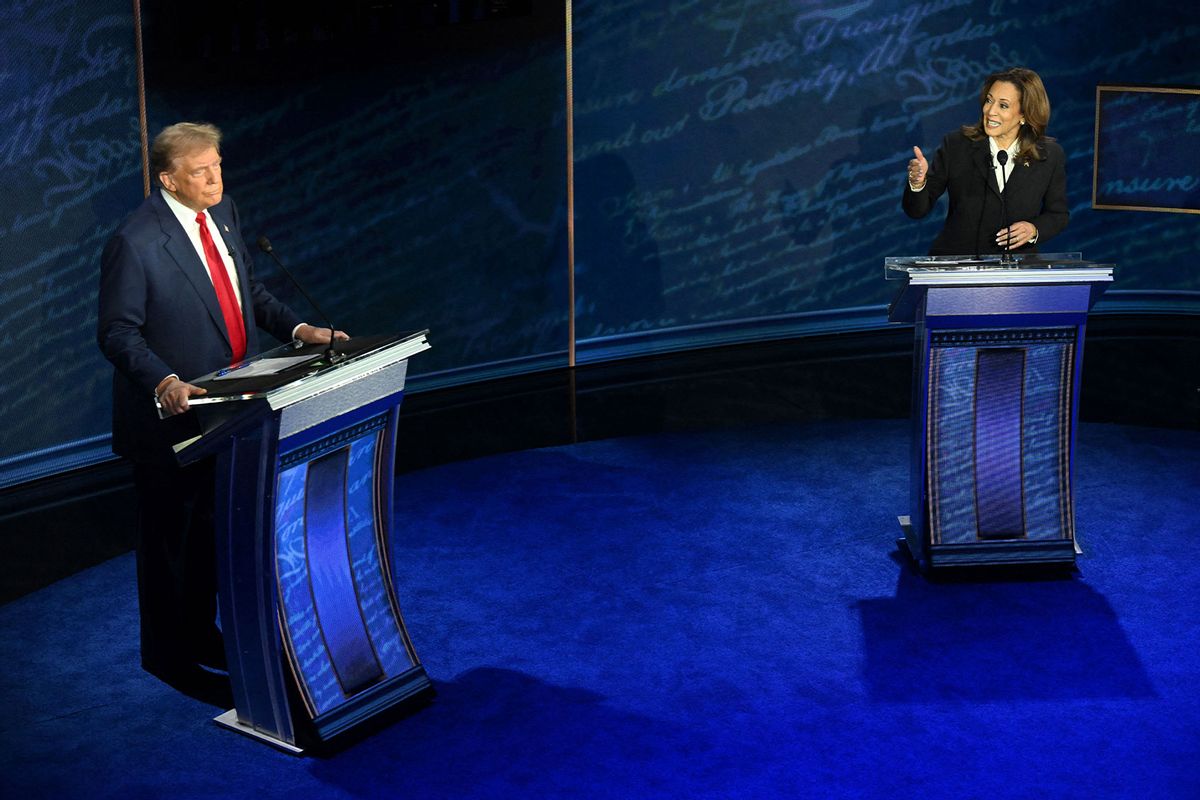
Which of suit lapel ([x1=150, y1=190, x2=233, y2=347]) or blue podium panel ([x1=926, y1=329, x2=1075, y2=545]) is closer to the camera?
suit lapel ([x1=150, y1=190, x2=233, y2=347])

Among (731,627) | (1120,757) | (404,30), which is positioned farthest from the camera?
(404,30)

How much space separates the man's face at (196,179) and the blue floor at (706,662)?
131 cm

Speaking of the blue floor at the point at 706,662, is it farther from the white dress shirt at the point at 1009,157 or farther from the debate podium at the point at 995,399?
the white dress shirt at the point at 1009,157

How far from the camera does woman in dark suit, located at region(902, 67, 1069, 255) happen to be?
4.49 m

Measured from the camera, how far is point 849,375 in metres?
7.00

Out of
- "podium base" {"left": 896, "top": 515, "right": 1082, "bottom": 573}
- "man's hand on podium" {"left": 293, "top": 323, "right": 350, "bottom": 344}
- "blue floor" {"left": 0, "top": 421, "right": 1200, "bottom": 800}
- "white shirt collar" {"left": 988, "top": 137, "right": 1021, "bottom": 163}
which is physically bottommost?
"blue floor" {"left": 0, "top": 421, "right": 1200, "bottom": 800}

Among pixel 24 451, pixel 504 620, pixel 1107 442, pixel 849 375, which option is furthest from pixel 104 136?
pixel 1107 442

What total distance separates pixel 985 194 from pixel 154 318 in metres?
2.66

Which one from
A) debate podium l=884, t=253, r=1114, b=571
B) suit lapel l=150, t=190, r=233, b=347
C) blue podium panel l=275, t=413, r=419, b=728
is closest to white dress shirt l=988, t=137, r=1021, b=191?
debate podium l=884, t=253, r=1114, b=571

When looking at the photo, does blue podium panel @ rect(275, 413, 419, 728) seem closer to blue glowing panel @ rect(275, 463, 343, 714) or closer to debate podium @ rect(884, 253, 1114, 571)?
blue glowing panel @ rect(275, 463, 343, 714)

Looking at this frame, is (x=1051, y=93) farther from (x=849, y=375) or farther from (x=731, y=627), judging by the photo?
(x=731, y=627)

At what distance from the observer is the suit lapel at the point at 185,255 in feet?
11.3

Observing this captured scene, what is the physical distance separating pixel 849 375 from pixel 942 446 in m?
2.72

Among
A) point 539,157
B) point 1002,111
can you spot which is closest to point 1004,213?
point 1002,111
